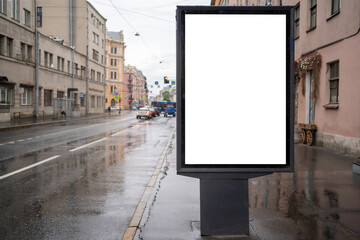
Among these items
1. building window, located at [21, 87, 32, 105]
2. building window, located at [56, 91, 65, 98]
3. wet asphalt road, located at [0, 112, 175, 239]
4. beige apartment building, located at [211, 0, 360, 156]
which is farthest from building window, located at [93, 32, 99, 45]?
wet asphalt road, located at [0, 112, 175, 239]

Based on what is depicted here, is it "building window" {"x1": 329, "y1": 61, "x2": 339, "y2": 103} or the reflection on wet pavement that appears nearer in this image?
the reflection on wet pavement

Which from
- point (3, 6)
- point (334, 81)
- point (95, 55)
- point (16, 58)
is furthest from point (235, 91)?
point (95, 55)

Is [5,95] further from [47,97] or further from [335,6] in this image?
[335,6]

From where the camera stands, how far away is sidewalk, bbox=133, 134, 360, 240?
4.34m

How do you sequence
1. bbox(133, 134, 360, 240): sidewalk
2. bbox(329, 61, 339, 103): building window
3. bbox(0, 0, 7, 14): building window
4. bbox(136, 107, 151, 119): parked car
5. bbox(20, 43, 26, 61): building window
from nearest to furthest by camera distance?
bbox(133, 134, 360, 240): sidewalk < bbox(329, 61, 339, 103): building window < bbox(0, 0, 7, 14): building window < bbox(20, 43, 26, 61): building window < bbox(136, 107, 151, 119): parked car

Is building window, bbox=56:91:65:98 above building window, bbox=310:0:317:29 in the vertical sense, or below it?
below

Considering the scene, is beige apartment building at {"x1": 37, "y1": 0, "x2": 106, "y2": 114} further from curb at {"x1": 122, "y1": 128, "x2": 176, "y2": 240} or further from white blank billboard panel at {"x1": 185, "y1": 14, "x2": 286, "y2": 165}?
white blank billboard panel at {"x1": 185, "y1": 14, "x2": 286, "y2": 165}

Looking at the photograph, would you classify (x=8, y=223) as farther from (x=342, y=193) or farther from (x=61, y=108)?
(x=61, y=108)

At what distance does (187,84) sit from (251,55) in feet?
2.62

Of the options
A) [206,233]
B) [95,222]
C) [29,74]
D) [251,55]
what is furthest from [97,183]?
[29,74]

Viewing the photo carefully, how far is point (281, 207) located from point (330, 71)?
985 centimetres

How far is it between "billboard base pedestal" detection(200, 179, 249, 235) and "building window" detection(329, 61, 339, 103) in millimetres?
10454

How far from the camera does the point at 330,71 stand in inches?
538

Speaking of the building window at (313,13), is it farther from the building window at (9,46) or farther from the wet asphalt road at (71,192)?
the building window at (9,46)
